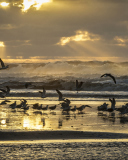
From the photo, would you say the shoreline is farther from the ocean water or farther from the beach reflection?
the ocean water

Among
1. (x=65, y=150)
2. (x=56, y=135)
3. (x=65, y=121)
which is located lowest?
(x=65, y=150)

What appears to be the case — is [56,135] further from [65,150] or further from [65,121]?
[65,121]

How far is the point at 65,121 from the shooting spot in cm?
2042

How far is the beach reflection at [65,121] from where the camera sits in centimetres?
1803

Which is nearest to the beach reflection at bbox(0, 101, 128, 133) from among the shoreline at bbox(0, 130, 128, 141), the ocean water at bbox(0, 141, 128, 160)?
the shoreline at bbox(0, 130, 128, 141)

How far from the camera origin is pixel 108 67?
15138 centimetres

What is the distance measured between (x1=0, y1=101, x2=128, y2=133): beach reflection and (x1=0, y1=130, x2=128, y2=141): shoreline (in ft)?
3.21

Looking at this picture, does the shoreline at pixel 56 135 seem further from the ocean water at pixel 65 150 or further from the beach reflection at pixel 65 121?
the ocean water at pixel 65 150

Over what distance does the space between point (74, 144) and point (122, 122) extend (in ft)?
21.8

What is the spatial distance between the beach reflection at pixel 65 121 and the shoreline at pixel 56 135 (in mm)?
978

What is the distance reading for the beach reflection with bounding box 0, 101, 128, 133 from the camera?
1803 centimetres

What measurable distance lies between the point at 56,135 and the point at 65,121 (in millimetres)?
4255

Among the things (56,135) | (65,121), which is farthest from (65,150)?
(65,121)

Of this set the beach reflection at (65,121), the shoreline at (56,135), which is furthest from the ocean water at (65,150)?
the beach reflection at (65,121)
